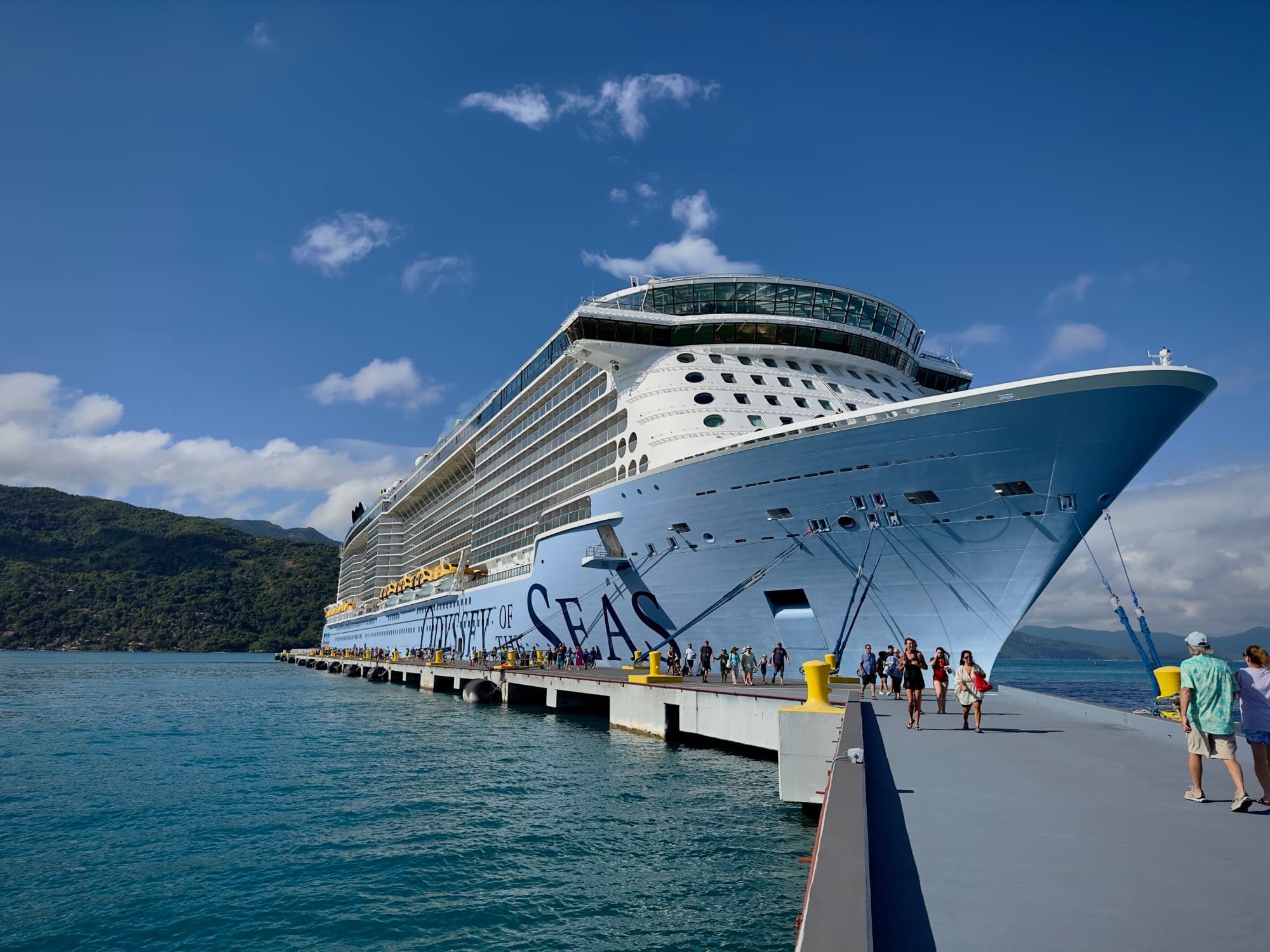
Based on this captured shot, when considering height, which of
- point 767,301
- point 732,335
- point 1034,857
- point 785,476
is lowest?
point 1034,857

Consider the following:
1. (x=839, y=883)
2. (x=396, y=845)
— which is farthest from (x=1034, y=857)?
(x=396, y=845)

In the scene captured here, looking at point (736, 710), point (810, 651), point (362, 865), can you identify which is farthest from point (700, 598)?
point (362, 865)

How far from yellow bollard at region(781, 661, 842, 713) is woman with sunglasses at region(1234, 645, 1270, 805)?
17.5 ft

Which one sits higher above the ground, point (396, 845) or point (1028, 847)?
point (1028, 847)

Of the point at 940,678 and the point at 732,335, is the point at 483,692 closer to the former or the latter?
the point at 732,335

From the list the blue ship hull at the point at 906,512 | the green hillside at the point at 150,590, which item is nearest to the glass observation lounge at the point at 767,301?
the blue ship hull at the point at 906,512

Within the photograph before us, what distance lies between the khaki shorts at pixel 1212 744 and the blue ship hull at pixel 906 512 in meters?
10.6

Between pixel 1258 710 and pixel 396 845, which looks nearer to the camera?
pixel 1258 710

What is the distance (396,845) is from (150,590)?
198m

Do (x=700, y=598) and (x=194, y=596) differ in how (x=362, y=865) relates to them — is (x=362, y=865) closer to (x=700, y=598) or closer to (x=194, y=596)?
(x=700, y=598)

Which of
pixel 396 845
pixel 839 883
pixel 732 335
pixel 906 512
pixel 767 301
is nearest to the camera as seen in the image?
pixel 839 883

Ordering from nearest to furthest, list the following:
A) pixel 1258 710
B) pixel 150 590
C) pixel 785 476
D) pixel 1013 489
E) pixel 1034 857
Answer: pixel 1034 857, pixel 1258 710, pixel 1013 489, pixel 785 476, pixel 150 590

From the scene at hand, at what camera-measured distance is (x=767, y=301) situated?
95.8 feet

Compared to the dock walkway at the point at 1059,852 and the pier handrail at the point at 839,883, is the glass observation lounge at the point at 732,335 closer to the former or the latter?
the dock walkway at the point at 1059,852
